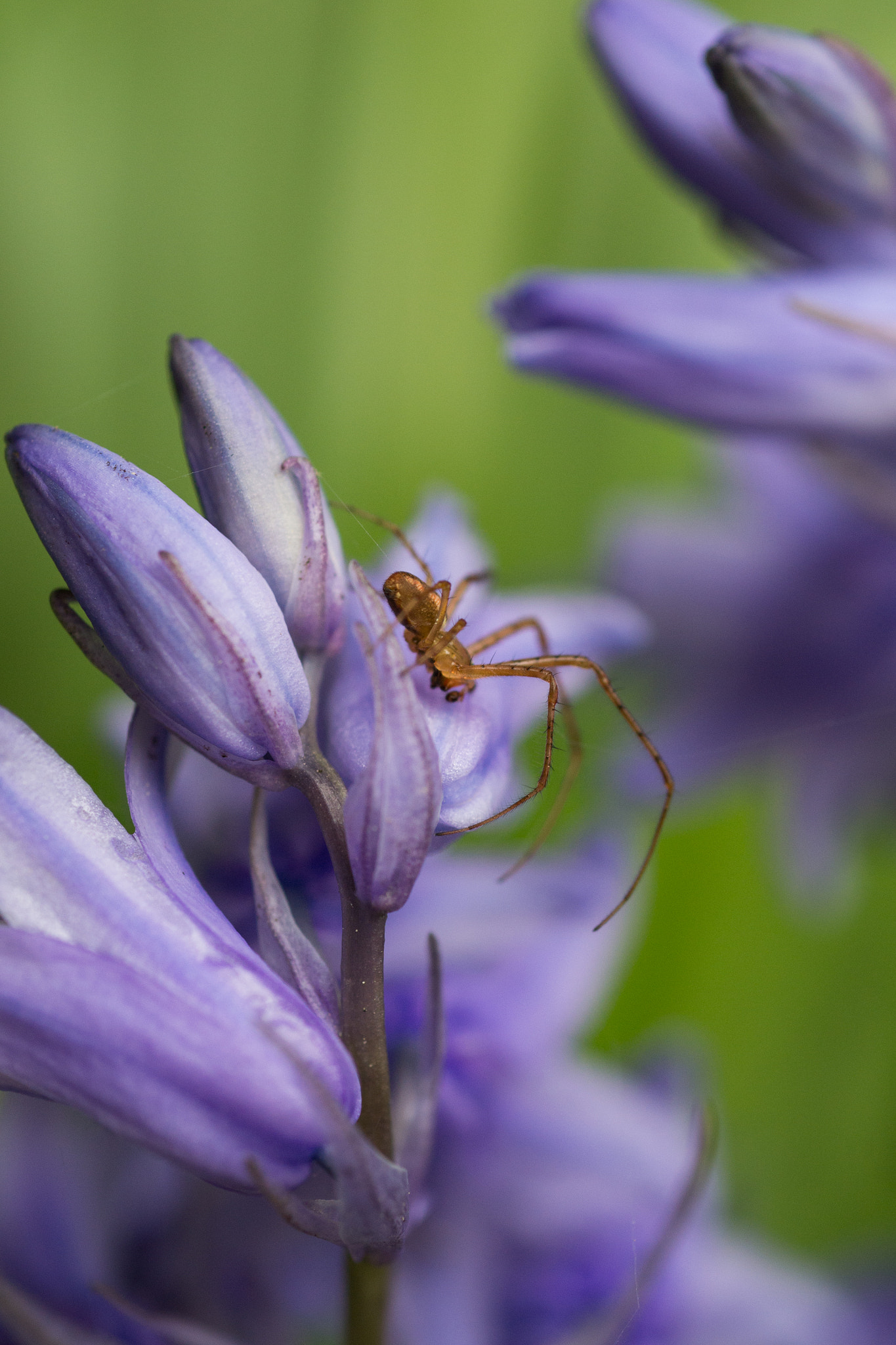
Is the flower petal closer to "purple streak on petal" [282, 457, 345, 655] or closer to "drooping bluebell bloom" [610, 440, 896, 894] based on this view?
"purple streak on petal" [282, 457, 345, 655]

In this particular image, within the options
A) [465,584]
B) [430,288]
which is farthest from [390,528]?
[430,288]

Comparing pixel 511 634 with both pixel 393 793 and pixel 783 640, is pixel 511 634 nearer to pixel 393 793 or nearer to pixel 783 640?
pixel 393 793

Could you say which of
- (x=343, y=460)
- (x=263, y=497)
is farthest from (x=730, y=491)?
(x=263, y=497)

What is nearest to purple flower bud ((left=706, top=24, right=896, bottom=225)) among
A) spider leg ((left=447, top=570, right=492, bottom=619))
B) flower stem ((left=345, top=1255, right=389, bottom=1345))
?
spider leg ((left=447, top=570, right=492, bottom=619))

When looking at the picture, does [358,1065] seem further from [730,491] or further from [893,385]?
[730,491]

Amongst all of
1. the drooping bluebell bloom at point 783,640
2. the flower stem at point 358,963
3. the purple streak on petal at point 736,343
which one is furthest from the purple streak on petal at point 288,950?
the drooping bluebell bloom at point 783,640

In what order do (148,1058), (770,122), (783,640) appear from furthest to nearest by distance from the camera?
(783,640) < (770,122) < (148,1058)
